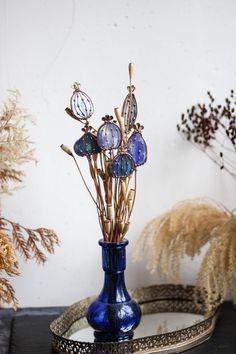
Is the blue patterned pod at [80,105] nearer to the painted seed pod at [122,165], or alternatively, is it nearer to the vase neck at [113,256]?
the painted seed pod at [122,165]

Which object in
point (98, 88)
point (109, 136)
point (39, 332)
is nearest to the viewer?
point (109, 136)

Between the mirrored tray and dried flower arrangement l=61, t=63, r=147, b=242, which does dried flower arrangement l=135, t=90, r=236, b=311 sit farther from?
dried flower arrangement l=61, t=63, r=147, b=242

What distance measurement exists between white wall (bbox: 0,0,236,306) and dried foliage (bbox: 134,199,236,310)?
0.11 m

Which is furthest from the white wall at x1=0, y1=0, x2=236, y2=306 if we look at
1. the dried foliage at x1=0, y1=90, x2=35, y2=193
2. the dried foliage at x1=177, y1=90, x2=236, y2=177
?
the dried foliage at x1=0, y1=90, x2=35, y2=193

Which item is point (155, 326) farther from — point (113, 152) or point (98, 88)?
point (98, 88)

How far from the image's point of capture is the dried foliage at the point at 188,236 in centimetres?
122

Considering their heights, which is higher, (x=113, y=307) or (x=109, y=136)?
(x=109, y=136)

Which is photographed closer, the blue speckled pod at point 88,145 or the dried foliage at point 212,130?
the blue speckled pod at point 88,145

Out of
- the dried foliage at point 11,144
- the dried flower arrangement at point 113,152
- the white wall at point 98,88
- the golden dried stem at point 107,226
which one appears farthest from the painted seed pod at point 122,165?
the white wall at point 98,88

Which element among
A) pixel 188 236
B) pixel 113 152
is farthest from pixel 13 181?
pixel 188 236

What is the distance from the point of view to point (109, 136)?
1.07m

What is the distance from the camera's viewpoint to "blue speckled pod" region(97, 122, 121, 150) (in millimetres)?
1070

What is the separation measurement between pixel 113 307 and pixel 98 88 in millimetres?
530

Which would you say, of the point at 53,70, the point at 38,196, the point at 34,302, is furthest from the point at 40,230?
the point at 53,70
